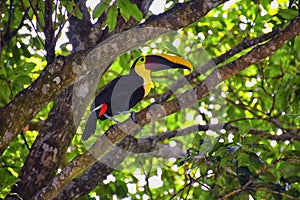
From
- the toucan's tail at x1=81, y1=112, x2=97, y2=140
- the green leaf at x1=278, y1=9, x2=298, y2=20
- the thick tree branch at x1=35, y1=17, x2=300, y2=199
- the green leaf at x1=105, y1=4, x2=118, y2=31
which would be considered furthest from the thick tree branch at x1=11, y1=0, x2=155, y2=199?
the green leaf at x1=278, y1=9, x2=298, y2=20

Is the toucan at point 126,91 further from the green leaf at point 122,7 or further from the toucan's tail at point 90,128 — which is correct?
the green leaf at point 122,7

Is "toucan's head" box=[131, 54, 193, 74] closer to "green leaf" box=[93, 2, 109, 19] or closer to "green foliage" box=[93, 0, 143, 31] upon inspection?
"green foliage" box=[93, 0, 143, 31]

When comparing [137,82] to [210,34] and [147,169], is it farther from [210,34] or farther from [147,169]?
[210,34]

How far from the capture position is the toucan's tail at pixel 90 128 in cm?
416

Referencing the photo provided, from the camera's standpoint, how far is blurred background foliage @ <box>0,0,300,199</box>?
358 cm

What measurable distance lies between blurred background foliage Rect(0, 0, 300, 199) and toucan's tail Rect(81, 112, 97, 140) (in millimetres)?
409

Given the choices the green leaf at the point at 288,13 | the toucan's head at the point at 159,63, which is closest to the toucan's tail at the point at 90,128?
the toucan's head at the point at 159,63

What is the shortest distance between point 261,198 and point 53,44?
1.50m

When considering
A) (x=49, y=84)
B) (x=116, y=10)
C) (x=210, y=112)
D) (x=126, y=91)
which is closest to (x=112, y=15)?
(x=116, y=10)

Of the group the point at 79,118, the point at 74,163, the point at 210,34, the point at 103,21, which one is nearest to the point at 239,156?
the point at 74,163

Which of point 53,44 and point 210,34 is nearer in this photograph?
point 53,44

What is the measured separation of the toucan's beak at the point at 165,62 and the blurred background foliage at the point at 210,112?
141mm

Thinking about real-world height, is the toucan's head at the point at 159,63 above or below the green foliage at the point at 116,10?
below

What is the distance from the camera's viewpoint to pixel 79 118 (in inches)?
163
